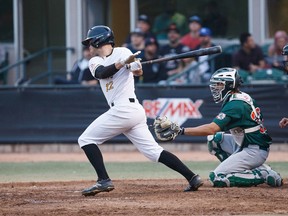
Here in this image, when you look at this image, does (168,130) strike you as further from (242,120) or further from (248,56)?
(248,56)

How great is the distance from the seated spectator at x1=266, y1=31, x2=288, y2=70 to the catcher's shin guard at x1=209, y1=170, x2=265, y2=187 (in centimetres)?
680

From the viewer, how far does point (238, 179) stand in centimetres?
991

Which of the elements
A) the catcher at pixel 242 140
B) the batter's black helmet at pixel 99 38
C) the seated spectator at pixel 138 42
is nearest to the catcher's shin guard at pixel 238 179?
the catcher at pixel 242 140

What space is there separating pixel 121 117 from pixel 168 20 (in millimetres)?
10205

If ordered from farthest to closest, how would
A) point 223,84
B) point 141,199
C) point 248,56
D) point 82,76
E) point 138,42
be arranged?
1. point 82,76
2. point 138,42
3. point 248,56
4. point 223,84
5. point 141,199

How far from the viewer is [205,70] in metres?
17.2

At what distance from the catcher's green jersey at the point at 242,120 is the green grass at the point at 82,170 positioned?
5.66 ft

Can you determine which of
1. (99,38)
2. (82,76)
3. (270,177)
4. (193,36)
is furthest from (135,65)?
(193,36)

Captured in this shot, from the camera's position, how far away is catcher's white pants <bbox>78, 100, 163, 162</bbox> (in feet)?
30.8

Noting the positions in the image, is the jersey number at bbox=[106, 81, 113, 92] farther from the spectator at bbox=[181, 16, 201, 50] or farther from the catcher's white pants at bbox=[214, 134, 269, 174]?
the spectator at bbox=[181, 16, 201, 50]

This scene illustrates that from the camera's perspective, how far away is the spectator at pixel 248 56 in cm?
1669

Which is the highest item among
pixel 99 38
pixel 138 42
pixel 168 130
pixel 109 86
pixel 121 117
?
pixel 138 42

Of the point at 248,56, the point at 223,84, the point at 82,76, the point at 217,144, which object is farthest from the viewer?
Answer: the point at 82,76

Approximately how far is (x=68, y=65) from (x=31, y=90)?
3.51 meters
